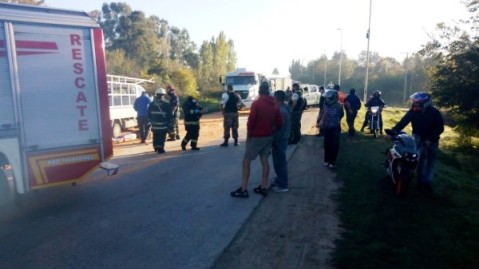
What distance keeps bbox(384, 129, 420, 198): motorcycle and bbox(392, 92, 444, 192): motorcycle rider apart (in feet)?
0.82

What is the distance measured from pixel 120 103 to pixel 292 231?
13.7 m

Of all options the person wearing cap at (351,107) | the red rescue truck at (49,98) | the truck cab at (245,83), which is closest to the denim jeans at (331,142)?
the red rescue truck at (49,98)

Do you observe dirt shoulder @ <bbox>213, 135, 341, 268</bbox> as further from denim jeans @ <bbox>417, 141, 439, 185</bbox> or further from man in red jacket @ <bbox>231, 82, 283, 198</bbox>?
denim jeans @ <bbox>417, 141, 439, 185</bbox>

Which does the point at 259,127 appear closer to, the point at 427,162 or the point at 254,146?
the point at 254,146

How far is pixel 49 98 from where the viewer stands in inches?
251

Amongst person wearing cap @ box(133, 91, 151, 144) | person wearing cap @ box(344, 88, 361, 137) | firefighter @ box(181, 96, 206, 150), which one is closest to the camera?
firefighter @ box(181, 96, 206, 150)

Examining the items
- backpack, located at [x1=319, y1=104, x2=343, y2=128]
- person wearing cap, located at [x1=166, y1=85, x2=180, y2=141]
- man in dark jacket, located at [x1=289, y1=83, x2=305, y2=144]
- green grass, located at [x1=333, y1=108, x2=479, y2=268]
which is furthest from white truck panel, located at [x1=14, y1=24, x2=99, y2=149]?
man in dark jacket, located at [x1=289, y1=83, x2=305, y2=144]

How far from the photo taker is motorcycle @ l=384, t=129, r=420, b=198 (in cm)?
703

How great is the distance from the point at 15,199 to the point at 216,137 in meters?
10.4

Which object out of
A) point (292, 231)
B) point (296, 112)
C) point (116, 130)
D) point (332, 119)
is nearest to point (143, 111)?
point (116, 130)

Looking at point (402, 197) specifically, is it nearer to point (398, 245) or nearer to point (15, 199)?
point (398, 245)

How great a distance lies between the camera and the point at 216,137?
1628 cm

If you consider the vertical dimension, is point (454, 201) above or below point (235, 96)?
below

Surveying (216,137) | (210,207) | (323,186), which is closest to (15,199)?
(210,207)
